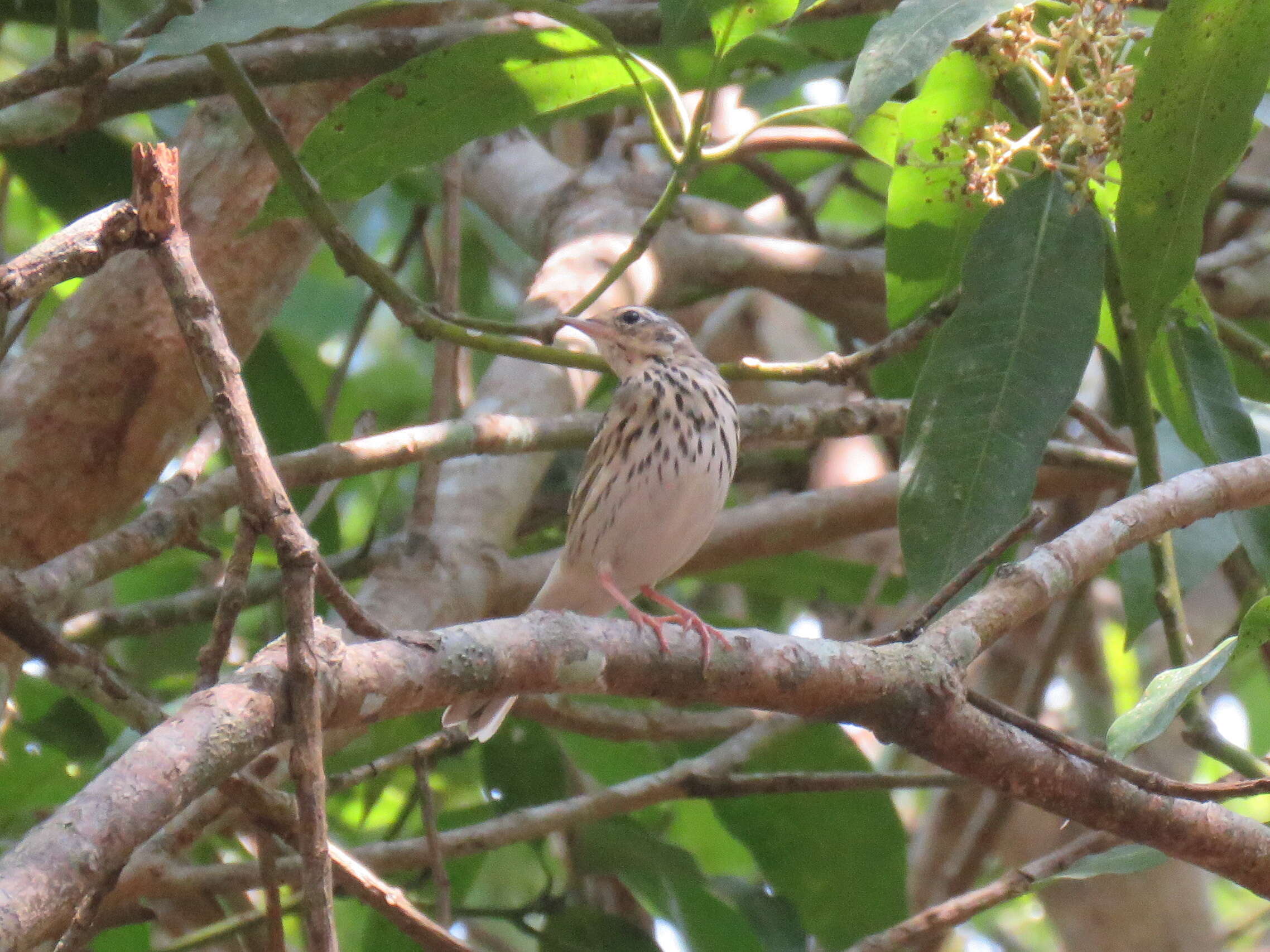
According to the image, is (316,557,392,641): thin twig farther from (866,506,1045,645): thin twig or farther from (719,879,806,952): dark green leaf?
(719,879,806,952): dark green leaf

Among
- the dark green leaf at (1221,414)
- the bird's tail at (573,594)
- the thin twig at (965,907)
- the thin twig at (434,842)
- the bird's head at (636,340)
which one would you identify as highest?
the bird's head at (636,340)

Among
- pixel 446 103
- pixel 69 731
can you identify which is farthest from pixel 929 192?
pixel 69 731

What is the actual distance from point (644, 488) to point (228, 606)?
89.7 inches

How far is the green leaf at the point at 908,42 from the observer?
240cm

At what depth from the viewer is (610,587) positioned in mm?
4062

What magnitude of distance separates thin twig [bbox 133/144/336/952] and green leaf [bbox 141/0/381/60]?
0.75m

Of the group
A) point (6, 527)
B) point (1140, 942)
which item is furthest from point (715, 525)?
point (1140, 942)

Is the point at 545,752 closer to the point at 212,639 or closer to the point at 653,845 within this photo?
the point at 653,845

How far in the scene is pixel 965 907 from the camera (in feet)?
10.9

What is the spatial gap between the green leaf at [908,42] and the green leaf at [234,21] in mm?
986

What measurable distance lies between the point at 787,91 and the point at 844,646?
241 centimetres

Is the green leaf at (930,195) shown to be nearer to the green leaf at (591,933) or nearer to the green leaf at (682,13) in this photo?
the green leaf at (682,13)

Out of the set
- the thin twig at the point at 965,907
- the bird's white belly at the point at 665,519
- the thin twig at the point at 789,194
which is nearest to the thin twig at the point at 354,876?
the thin twig at the point at 965,907

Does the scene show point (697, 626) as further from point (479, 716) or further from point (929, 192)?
point (929, 192)
